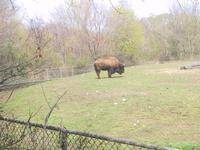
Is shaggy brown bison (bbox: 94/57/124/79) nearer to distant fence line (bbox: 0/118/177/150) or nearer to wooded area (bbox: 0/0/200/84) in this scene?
wooded area (bbox: 0/0/200/84)

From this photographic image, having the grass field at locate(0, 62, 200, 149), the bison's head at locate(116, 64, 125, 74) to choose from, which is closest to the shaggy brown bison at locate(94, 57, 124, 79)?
the bison's head at locate(116, 64, 125, 74)

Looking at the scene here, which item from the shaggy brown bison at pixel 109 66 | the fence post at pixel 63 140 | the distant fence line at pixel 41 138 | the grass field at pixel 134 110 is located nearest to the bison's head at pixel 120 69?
the shaggy brown bison at pixel 109 66

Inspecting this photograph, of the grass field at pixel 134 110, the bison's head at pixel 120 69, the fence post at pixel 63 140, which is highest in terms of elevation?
the fence post at pixel 63 140

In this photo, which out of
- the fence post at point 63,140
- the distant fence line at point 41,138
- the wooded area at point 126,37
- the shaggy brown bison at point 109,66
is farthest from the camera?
the wooded area at point 126,37

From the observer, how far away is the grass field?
11406 millimetres

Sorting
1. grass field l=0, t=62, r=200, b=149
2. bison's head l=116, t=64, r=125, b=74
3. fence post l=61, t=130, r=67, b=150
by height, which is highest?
fence post l=61, t=130, r=67, b=150

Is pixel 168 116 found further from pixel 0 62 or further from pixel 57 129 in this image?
pixel 0 62

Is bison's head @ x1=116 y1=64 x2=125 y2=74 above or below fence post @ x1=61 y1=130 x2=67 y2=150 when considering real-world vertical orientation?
below

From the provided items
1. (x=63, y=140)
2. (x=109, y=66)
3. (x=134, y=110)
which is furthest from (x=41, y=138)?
(x=109, y=66)

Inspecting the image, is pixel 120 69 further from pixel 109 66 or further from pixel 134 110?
pixel 134 110

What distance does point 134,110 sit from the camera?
1459cm

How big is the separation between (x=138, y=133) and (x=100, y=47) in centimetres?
3922

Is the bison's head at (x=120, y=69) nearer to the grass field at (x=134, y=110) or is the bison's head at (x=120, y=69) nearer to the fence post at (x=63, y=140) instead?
the grass field at (x=134, y=110)

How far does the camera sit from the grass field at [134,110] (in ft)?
37.4
